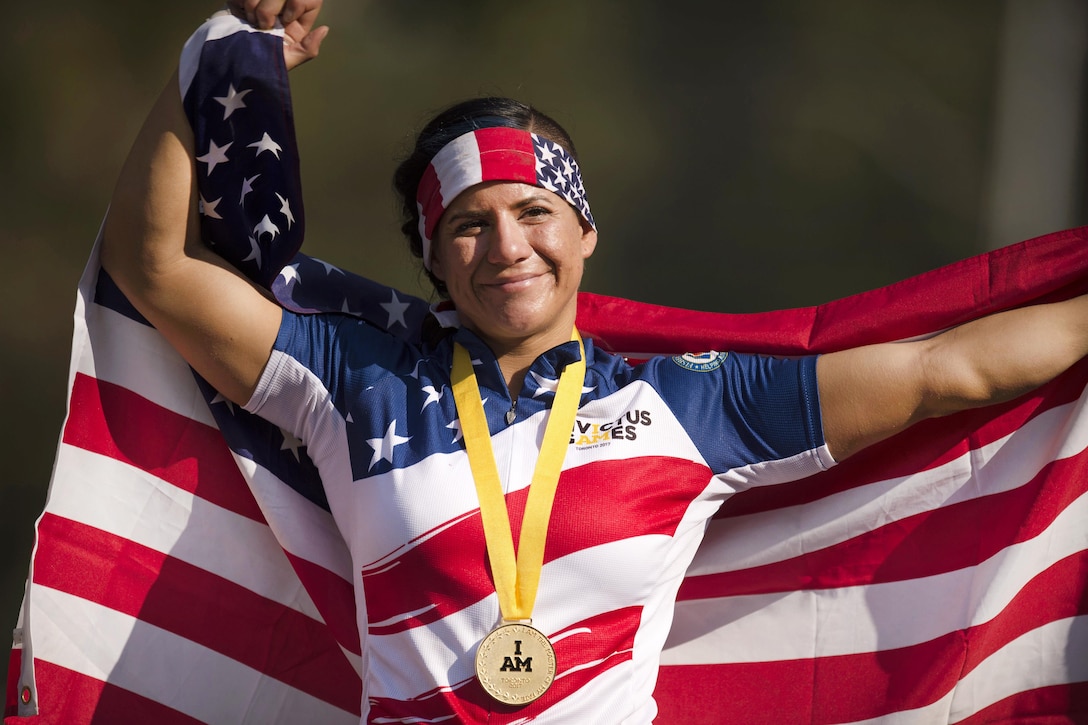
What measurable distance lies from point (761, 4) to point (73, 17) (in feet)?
8.82

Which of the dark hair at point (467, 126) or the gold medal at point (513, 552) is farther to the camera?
the dark hair at point (467, 126)

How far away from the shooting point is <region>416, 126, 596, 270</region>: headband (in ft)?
8.05

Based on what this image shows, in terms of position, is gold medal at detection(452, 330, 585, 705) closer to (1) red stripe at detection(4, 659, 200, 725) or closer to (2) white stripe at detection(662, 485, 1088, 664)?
(2) white stripe at detection(662, 485, 1088, 664)

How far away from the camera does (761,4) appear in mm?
4492

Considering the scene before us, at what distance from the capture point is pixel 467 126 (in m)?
2.57

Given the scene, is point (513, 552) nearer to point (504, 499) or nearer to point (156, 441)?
point (504, 499)

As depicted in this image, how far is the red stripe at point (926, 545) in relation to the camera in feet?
8.34

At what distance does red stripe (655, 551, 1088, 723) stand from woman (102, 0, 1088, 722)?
433 mm

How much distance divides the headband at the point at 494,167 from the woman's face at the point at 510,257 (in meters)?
0.02

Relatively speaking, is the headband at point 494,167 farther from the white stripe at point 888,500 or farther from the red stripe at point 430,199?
the white stripe at point 888,500

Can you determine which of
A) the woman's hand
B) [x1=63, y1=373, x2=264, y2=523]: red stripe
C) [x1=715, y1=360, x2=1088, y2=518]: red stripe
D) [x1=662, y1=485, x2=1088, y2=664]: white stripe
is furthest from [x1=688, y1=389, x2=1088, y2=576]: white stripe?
the woman's hand

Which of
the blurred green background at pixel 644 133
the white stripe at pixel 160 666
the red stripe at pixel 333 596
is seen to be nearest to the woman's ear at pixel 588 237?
the red stripe at pixel 333 596

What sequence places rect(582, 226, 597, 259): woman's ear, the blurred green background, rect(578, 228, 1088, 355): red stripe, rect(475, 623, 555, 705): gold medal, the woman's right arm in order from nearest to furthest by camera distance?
rect(475, 623, 555, 705): gold medal, the woman's right arm, rect(578, 228, 1088, 355): red stripe, rect(582, 226, 597, 259): woman's ear, the blurred green background

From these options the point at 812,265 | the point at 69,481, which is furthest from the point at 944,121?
the point at 69,481
